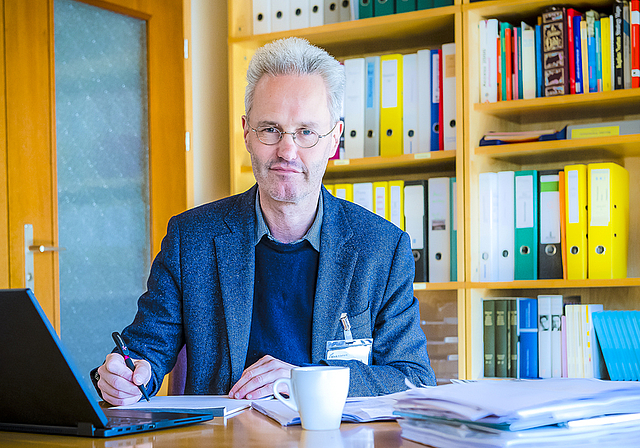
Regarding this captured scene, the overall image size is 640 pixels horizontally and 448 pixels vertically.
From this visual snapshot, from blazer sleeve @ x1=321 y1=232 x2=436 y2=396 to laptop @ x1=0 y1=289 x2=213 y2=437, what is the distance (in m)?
0.41

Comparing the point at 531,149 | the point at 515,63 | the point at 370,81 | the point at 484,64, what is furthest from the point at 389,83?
the point at 531,149

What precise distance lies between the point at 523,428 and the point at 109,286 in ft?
7.67

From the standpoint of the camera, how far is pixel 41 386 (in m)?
0.82

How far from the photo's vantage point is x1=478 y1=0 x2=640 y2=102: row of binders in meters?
2.30

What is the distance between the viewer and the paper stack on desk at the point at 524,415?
0.68 metres

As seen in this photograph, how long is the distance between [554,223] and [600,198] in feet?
0.57

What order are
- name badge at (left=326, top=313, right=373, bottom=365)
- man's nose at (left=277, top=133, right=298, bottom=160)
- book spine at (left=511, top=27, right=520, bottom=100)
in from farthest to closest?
book spine at (left=511, top=27, right=520, bottom=100), man's nose at (left=277, top=133, right=298, bottom=160), name badge at (left=326, top=313, right=373, bottom=365)

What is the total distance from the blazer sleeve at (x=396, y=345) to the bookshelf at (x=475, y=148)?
2.83 ft

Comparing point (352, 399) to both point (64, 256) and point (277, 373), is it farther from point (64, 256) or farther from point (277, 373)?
point (64, 256)

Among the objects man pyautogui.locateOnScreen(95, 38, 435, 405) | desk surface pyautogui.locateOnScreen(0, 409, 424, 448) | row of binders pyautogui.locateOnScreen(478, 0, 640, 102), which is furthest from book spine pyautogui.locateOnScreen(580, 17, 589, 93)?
desk surface pyautogui.locateOnScreen(0, 409, 424, 448)

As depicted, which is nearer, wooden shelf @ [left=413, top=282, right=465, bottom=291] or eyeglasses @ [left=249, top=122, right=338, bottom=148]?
eyeglasses @ [left=249, top=122, right=338, bottom=148]

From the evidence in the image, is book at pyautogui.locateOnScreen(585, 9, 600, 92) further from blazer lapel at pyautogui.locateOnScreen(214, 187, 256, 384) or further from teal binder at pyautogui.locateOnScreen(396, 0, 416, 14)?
blazer lapel at pyautogui.locateOnScreen(214, 187, 256, 384)

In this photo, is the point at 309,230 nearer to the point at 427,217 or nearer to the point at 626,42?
the point at 427,217

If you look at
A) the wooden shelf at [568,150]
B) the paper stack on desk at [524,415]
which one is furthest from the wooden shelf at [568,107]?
the paper stack on desk at [524,415]
